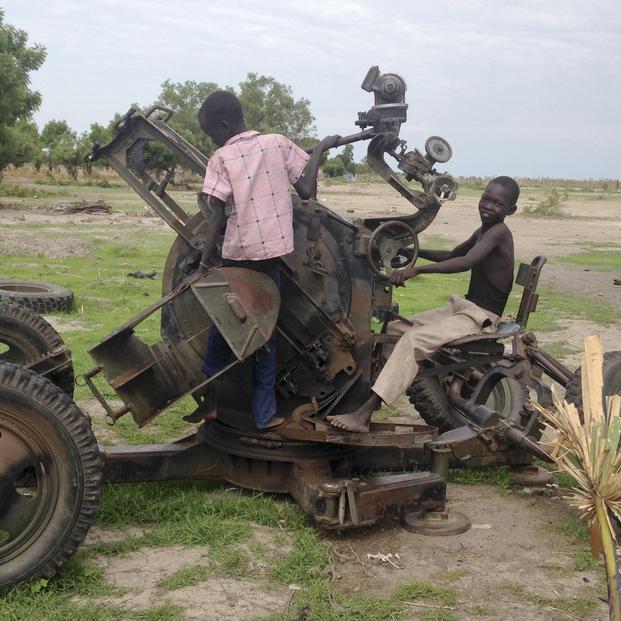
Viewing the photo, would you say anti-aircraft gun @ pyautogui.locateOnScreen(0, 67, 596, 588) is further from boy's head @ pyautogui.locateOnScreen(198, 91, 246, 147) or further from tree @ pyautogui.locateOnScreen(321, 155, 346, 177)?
tree @ pyautogui.locateOnScreen(321, 155, 346, 177)

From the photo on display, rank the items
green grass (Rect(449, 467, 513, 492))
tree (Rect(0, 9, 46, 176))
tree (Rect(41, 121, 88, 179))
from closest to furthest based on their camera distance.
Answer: green grass (Rect(449, 467, 513, 492)) → tree (Rect(0, 9, 46, 176)) → tree (Rect(41, 121, 88, 179))

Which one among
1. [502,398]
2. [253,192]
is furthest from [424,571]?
[253,192]

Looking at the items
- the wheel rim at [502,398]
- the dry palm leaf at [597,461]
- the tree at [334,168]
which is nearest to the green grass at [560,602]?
the dry palm leaf at [597,461]

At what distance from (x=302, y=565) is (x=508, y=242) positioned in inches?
104

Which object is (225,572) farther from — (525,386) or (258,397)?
(525,386)

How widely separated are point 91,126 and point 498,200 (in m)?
53.7

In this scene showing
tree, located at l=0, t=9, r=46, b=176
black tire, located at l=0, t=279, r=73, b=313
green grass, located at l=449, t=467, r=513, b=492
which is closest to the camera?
green grass, located at l=449, t=467, r=513, b=492

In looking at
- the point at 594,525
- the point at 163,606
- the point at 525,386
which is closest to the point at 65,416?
the point at 163,606

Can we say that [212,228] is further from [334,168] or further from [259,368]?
[334,168]

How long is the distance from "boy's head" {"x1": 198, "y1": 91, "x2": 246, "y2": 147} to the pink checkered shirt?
0.08m

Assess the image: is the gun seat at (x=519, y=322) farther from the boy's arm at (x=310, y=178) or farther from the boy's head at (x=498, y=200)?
the boy's arm at (x=310, y=178)

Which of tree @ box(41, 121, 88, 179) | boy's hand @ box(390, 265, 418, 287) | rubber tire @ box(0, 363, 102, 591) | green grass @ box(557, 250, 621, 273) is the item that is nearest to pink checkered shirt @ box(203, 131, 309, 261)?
boy's hand @ box(390, 265, 418, 287)

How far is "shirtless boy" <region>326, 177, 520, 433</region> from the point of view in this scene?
4.90 metres

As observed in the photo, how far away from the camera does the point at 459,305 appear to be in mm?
5559
